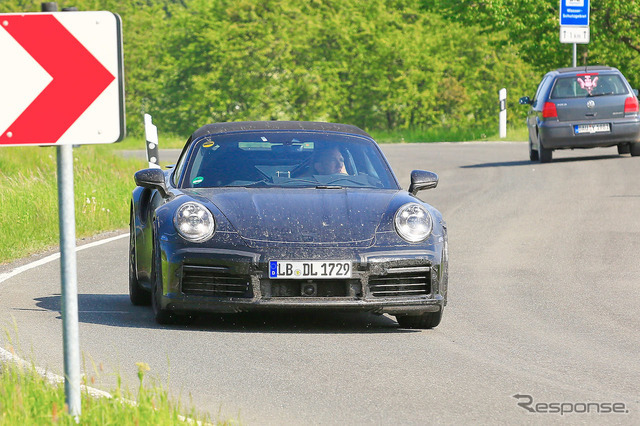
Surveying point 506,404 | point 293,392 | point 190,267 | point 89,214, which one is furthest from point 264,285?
point 89,214

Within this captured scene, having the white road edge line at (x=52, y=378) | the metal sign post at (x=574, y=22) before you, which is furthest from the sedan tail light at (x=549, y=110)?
the white road edge line at (x=52, y=378)

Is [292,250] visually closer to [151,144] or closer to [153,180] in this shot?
[153,180]

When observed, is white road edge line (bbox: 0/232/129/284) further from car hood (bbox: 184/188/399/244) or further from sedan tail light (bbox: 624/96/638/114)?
sedan tail light (bbox: 624/96/638/114)

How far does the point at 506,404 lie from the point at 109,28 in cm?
247

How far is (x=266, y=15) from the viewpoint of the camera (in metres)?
63.0

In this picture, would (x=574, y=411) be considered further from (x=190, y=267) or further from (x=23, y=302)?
(x=23, y=302)

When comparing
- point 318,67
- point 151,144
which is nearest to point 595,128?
point 151,144

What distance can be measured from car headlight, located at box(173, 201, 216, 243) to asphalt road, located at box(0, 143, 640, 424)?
1.96ft

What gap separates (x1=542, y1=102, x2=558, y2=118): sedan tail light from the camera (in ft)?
76.3

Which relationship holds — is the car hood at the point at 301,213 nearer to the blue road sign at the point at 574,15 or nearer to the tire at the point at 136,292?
the tire at the point at 136,292

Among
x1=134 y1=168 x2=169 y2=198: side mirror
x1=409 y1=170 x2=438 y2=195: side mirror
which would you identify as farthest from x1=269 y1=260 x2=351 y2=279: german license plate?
x1=409 y1=170 x2=438 y2=195: side mirror

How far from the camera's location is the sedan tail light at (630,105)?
2302 centimetres

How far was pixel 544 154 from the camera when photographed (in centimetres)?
2380

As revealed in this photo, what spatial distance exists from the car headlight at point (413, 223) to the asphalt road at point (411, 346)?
0.62 m
